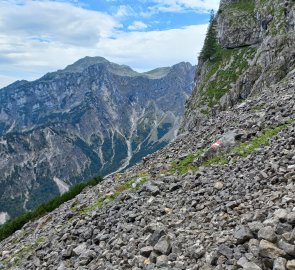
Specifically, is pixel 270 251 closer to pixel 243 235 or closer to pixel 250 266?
pixel 250 266

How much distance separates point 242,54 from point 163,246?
135085 millimetres

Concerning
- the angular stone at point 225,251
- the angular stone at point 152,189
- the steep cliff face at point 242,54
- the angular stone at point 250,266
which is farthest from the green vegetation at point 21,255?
the steep cliff face at point 242,54

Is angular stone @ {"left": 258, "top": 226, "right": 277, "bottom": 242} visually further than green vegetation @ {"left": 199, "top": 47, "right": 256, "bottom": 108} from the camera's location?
No

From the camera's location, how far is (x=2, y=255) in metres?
33.0

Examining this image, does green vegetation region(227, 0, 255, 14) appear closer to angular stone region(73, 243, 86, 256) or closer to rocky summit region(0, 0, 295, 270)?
rocky summit region(0, 0, 295, 270)

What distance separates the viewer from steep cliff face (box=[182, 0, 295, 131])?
84.3 meters

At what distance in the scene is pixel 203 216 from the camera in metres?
17.2

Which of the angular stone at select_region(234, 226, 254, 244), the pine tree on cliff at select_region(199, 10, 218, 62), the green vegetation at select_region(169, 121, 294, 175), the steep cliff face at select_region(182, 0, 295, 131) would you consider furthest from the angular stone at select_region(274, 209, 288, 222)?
the pine tree on cliff at select_region(199, 10, 218, 62)

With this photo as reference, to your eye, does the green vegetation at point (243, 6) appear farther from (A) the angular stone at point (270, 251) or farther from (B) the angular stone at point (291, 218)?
(A) the angular stone at point (270, 251)

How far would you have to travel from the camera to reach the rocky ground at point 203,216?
12.4 meters

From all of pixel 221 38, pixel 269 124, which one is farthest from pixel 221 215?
pixel 221 38

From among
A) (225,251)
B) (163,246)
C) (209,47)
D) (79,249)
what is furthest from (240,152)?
(209,47)

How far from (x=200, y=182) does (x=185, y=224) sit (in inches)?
210

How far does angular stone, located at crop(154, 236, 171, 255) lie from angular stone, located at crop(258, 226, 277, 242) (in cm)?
417
